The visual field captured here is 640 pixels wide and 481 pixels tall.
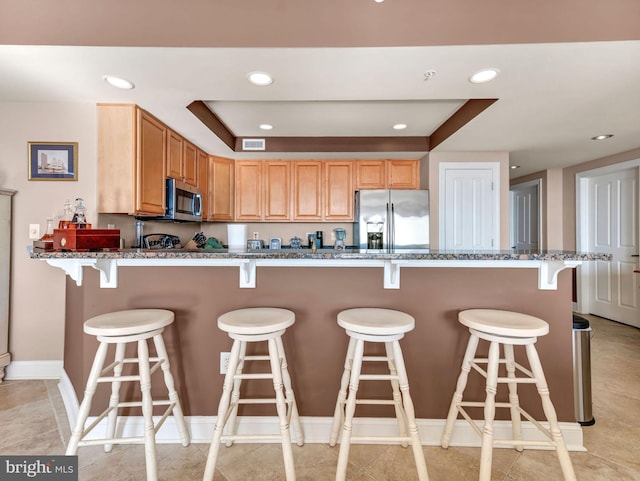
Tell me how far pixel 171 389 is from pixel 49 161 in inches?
81.1

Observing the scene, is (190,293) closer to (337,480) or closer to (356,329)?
(356,329)

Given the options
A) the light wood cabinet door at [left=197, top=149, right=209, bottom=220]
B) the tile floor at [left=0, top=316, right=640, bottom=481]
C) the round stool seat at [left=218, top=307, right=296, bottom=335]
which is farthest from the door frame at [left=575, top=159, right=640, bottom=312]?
the light wood cabinet door at [left=197, top=149, right=209, bottom=220]

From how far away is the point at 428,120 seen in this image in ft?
10.1

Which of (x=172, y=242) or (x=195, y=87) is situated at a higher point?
(x=195, y=87)

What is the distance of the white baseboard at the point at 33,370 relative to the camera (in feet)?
7.75

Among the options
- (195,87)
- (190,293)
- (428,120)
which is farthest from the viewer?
(428,120)

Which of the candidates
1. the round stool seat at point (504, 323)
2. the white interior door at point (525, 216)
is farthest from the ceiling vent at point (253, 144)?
the white interior door at point (525, 216)

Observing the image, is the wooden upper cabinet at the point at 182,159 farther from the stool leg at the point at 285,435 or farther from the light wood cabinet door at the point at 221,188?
the stool leg at the point at 285,435

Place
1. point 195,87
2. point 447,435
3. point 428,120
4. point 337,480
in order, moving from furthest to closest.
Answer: point 428,120 < point 195,87 < point 447,435 < point 337,480

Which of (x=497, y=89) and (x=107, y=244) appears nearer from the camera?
(x=107, y=244)

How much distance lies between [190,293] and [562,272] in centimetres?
207

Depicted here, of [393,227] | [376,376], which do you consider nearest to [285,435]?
[376,376]

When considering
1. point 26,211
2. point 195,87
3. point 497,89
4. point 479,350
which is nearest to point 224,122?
point 195,87

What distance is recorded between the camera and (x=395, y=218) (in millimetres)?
3611
